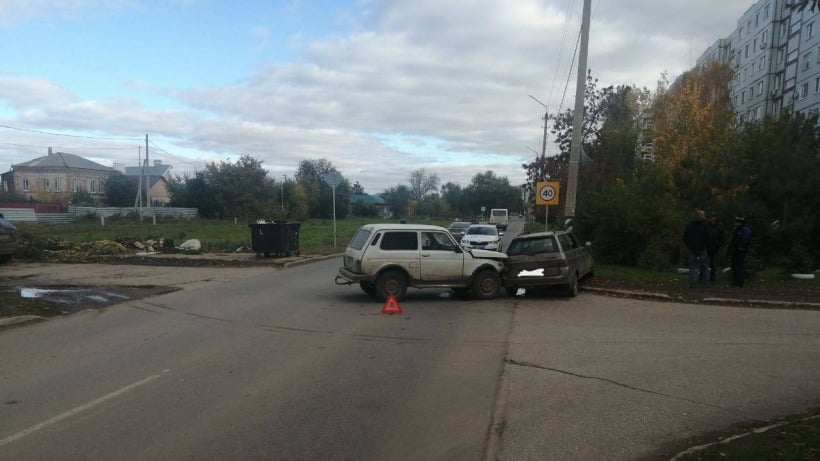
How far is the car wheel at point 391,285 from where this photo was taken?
12.5 metres

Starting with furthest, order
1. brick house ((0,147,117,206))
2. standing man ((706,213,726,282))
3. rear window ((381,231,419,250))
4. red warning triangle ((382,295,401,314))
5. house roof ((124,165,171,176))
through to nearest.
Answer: house roof ((124,165,171,176)) < brick house ((0,147,117,206)) < standing man ((706,213,726,282)) < rear window ((381,231,419,250)) < red warning triangle ((382,295,401,314))

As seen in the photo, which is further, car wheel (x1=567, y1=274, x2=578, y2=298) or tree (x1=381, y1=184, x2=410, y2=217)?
tree (x1=381, y1=184, x2=410, y2=217)

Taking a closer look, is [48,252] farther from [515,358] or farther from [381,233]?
[515,358]

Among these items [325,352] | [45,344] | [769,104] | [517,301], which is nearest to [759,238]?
[517,301]

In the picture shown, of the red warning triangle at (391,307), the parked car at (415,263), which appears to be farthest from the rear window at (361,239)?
the red warning triangle at (391,307)

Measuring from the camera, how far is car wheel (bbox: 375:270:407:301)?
1253cm

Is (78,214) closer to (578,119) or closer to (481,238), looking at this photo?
(481,238)

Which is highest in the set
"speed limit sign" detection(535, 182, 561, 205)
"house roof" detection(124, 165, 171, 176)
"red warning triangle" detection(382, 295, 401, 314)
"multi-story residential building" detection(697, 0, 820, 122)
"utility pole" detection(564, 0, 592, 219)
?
"multi-story residential building" detection(697, 0, 820, 122)

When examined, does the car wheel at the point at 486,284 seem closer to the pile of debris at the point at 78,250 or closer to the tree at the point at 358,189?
the pile of debris at the point at 78,250

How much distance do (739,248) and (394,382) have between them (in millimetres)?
10460

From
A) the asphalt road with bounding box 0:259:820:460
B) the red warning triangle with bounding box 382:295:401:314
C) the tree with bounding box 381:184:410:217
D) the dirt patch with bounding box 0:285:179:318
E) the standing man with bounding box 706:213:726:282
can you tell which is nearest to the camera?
the asphalt road with bounding box 0:259:820:460

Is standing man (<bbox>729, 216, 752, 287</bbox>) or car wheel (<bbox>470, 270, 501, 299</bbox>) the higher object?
standing man (<bbox>729, 216, 752, 287</bbox>)

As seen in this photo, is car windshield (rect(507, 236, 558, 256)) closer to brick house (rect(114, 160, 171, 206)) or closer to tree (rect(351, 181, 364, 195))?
brick house (rect(114, 160, 171, 206))

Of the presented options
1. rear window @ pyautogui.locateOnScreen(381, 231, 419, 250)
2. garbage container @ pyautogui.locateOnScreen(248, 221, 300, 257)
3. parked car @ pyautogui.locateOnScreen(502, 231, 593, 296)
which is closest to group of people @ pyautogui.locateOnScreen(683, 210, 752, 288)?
parked car @ pyautogui.locateOnScreen(502, 231, 593, 296)
